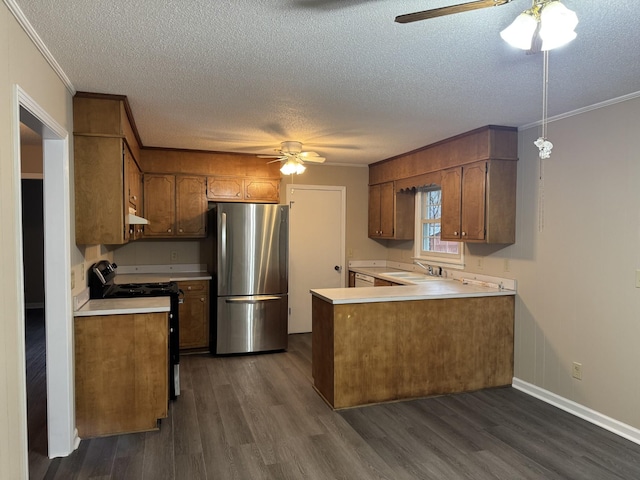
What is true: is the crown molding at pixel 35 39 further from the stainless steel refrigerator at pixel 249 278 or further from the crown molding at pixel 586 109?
the crown molding at pixel 586 109

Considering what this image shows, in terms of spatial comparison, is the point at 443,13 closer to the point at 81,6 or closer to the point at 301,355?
the point at 81,6

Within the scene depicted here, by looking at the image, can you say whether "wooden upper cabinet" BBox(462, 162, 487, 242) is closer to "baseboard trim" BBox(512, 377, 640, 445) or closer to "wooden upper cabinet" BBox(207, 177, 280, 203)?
"baseboard trim" BBox(512, 377, 640, 445)

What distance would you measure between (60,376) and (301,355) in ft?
8.62

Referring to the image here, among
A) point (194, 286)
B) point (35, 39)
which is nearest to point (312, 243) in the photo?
point (194, 286)

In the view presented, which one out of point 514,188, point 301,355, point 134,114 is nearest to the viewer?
point 134,114

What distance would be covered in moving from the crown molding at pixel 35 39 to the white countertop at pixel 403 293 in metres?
2.29

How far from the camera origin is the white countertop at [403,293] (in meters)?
3.40

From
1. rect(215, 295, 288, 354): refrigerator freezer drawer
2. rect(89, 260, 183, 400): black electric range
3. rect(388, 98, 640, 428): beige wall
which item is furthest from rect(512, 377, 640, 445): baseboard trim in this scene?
rect(89, 260, 183, 400): black electric range

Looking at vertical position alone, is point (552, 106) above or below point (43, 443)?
above

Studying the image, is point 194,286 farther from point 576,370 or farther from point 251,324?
point 576,370

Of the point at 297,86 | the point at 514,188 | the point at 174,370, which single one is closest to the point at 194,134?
the point at 297,86

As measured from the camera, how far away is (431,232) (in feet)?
17.0

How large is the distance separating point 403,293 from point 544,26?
8.03 ft

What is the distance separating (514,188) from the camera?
3.84 m
